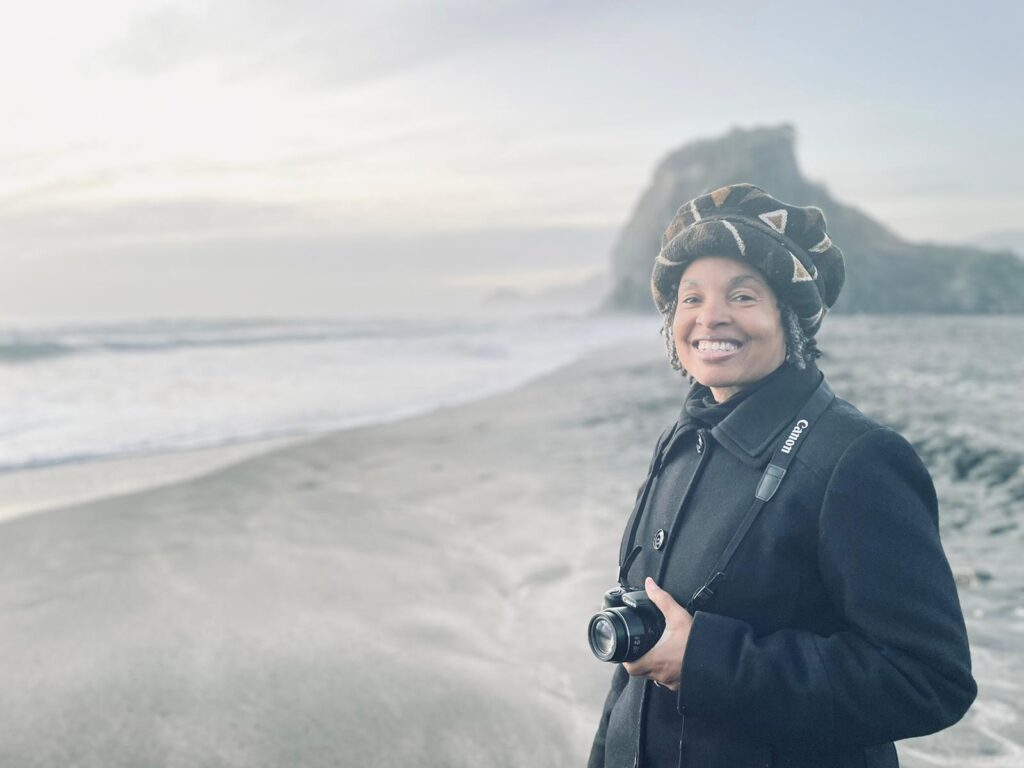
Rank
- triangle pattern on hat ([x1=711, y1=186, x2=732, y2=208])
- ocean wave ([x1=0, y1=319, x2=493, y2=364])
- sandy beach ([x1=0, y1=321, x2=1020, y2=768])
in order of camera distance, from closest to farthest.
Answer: triangle pattern on hat ([x1=711, y1=186, x2=732, y2=208]) < sandy beach ([x1=0, y1=321, x2=1020, y2=768]) < ocean wave ([x1=0, y1=319, x2=493, y2=364])

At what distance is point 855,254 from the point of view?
330ft

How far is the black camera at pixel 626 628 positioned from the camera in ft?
5.88

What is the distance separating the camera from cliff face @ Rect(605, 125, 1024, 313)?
91375 millimetres

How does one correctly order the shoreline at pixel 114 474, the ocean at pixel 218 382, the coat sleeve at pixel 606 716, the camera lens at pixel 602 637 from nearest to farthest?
1. the camera lens at pixel 602 637
2. the coat sleeve at pixel 606 716
3. the shoreline at pixel 114 474
4. the ocean at pixel 218 382

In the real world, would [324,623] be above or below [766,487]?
below

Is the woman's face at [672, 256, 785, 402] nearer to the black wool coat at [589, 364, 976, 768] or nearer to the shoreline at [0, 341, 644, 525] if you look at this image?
the black wool coat at [589, 364, 976, 768]

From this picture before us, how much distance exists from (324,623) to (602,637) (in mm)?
3258

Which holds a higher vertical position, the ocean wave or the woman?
the woman

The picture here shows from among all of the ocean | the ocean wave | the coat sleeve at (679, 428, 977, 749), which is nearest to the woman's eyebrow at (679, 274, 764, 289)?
the coat sleeve at (679, 428, 977, 749)

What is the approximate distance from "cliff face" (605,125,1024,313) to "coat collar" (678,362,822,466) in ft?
282

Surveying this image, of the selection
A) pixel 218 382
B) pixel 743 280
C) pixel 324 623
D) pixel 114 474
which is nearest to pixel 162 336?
pixel 218 382

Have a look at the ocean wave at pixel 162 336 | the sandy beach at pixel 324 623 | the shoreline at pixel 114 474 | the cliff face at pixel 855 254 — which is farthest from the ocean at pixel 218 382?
Answer: the cliff face at pixel 855 254

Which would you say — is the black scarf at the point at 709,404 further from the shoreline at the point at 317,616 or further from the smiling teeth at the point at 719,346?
the shoreline at the point at 317,616

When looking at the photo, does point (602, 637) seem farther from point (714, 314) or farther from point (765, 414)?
point (714, 314)
